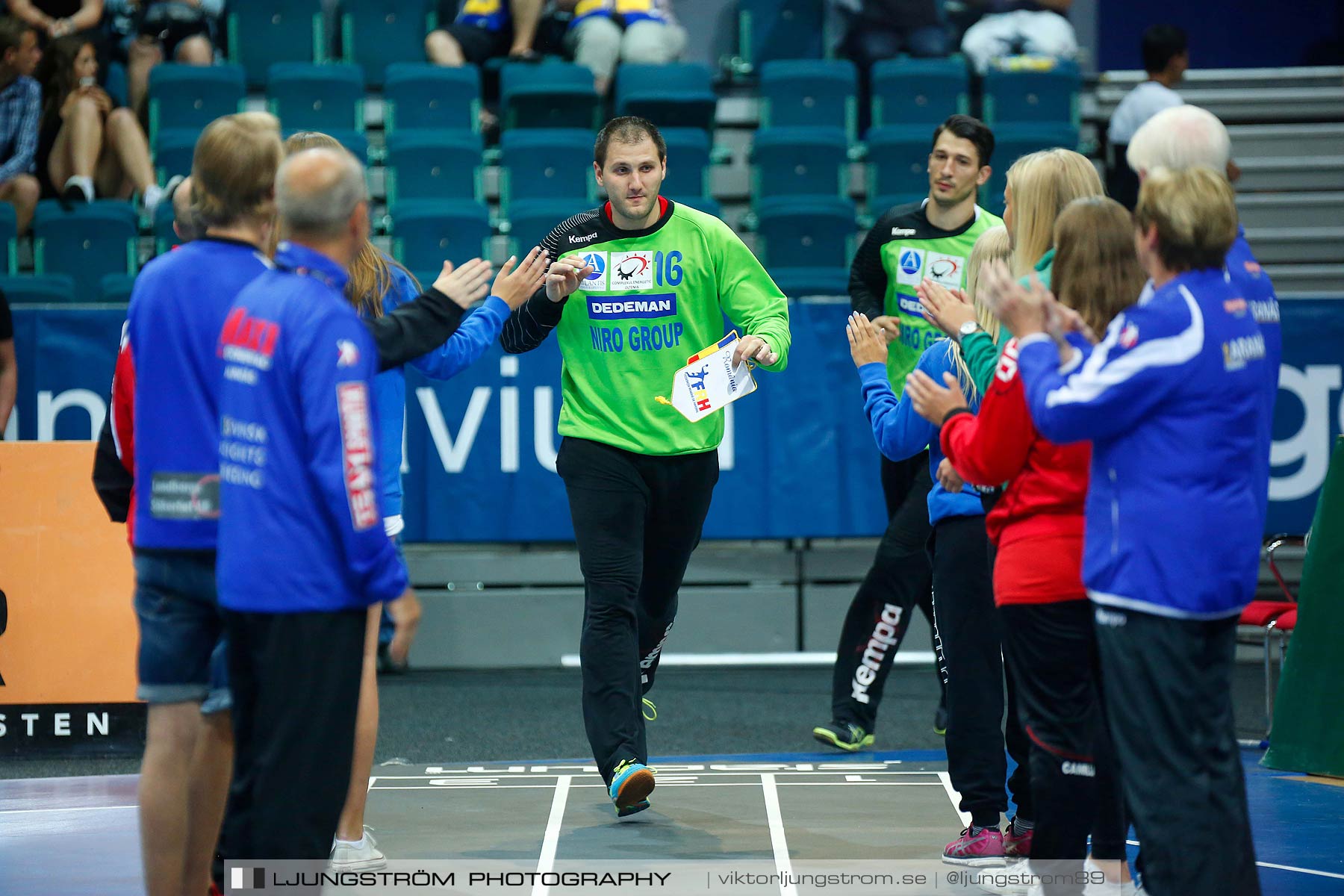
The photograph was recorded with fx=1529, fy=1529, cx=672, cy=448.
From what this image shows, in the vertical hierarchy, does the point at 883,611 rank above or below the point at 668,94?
below

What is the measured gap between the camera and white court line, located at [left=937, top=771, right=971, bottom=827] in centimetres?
495

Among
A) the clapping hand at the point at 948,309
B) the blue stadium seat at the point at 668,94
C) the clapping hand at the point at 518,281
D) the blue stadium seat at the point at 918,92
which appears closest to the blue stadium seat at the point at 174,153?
the blue stadium seat at the point at 668,94

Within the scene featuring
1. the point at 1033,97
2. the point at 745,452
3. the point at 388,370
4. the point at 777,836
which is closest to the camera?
the point at 388,370

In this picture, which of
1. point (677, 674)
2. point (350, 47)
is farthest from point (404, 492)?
point (350, 47)

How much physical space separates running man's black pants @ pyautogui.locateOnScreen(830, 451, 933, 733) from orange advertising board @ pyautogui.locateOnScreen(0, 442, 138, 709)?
3.03 metres

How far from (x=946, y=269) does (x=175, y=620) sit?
384 cm

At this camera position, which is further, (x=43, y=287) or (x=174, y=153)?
(x=174, y=153)

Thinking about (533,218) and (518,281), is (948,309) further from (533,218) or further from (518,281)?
(533,218)

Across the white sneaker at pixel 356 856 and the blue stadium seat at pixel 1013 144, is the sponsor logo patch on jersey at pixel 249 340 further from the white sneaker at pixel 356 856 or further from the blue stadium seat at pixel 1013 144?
the blue stadium seat at pixel 1013 144

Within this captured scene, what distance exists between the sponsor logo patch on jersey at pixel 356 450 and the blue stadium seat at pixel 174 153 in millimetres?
8197

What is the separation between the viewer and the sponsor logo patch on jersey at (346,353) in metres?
2.99

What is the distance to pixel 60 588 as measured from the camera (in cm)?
650

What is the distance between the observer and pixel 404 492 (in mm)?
8516

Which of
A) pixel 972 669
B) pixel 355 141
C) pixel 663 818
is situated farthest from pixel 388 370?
pixel 355 141
